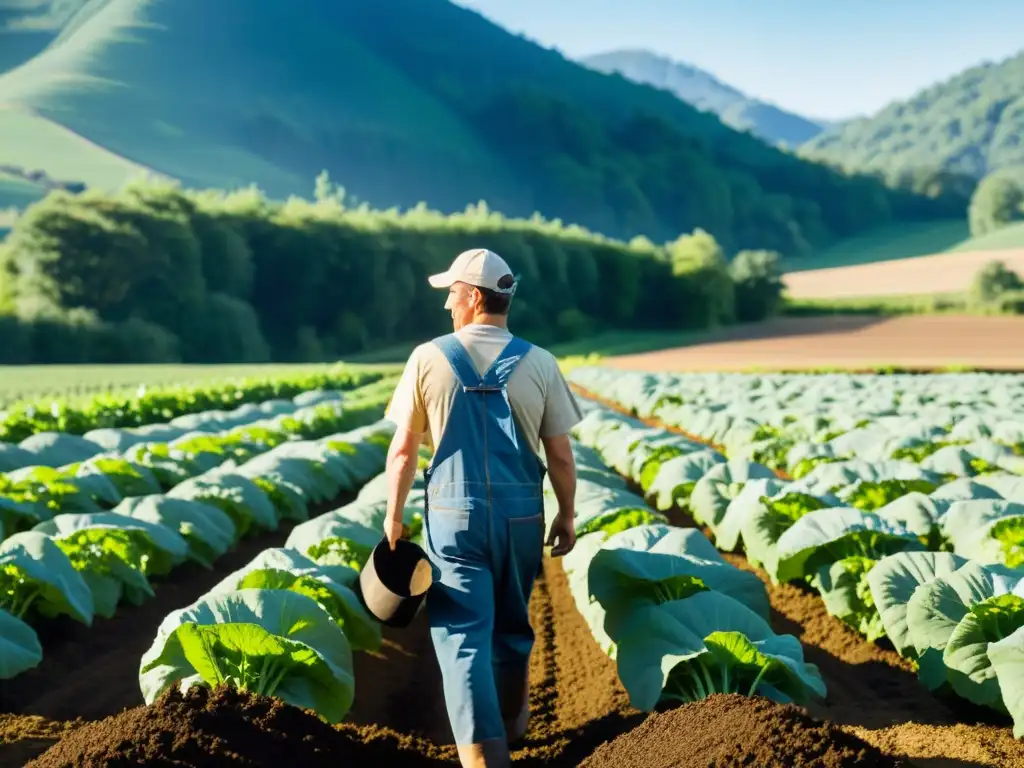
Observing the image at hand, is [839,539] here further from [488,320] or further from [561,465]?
[488,320]

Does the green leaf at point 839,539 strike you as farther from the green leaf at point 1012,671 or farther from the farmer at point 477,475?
the farmer at point 477,475

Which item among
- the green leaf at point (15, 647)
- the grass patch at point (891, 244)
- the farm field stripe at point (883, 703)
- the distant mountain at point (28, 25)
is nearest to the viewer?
the farm field stripe at point (883, 703)

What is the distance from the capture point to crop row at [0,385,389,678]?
204 inches

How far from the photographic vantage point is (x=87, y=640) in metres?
5.75

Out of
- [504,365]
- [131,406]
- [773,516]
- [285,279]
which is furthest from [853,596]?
[285,279]

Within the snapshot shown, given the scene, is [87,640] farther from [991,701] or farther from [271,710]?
[991,701]

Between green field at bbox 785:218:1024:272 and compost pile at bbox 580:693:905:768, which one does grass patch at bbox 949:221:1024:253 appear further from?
compost pile at bbox 580:693:905:768

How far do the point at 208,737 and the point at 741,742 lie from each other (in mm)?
1555

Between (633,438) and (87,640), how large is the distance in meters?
5.62

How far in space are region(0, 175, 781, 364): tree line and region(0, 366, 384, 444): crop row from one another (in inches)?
769

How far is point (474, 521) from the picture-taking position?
3.69 m

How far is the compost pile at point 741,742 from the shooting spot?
3.03 meters

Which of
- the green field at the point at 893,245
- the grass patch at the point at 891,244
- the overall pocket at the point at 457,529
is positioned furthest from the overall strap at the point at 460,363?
the grass patch at the point at 891,244

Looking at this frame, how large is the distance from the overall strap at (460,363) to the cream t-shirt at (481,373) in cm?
2
